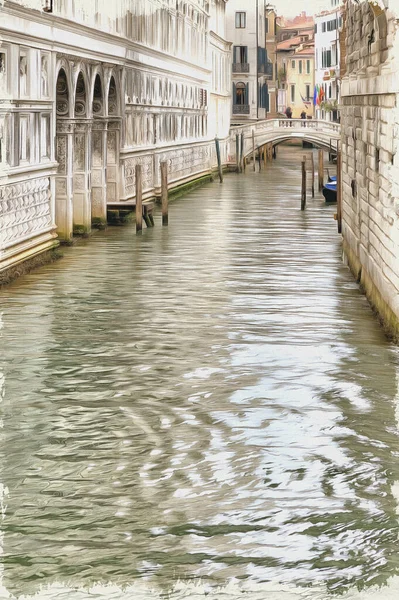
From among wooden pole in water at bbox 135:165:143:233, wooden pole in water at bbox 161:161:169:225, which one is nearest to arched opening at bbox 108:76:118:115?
wooden pole in water at bbox 161:161:169:225

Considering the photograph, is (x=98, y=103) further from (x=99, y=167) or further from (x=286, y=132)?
(x=286, y=132)

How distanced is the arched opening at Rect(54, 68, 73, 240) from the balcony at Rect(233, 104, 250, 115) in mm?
53229

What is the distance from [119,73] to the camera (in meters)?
26.1

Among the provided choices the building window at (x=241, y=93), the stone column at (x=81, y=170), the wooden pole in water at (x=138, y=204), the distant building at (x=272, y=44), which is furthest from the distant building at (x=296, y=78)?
the stone column at (x=81, y=170)

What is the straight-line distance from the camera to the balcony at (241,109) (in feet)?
241

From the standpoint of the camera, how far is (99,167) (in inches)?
963

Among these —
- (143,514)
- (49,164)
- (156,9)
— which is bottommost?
(143,514)

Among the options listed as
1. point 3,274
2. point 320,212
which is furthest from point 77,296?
point 320,212

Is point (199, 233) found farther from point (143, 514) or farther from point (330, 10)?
point (330, 10)

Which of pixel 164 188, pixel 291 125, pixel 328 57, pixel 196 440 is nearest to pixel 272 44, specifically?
pixel 328 57

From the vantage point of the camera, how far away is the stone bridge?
57.5 meters

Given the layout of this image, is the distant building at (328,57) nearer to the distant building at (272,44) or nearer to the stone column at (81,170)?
the distant building at (272,44)

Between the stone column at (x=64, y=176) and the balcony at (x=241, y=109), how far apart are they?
5339 centimetres

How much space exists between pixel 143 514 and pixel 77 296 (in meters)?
8.76
